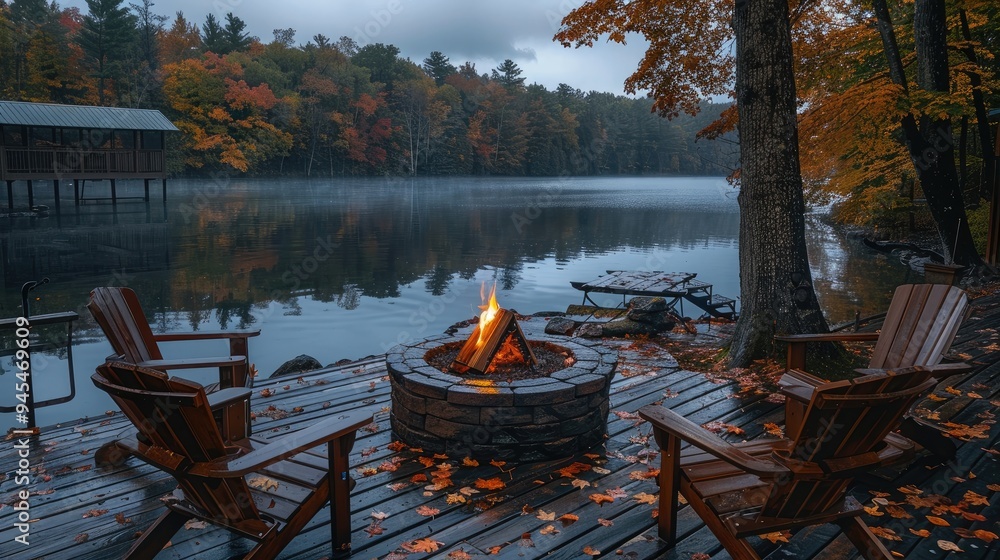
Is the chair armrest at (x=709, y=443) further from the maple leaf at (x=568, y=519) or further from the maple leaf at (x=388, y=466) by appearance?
the maple leaf at (x=388, y=466)

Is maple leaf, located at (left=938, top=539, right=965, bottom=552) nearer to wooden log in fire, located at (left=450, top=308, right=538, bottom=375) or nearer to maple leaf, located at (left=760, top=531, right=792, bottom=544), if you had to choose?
maple leaf, located at (left=760, top=531, right=792, bottom=544)

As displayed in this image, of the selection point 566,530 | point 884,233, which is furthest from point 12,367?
point 884,233

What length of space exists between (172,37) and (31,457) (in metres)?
65.8

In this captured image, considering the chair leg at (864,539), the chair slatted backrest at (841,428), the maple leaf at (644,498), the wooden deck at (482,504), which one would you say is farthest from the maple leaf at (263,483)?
the chair leg at (864,539)

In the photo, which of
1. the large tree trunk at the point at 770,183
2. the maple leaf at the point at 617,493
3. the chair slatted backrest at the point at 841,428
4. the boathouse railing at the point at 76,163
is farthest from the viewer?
the boathouse railing at the point at 76,163

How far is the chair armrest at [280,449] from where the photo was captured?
270 cm

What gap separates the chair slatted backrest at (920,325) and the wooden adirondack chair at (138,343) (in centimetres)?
387

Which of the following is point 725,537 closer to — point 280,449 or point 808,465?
point 808,465

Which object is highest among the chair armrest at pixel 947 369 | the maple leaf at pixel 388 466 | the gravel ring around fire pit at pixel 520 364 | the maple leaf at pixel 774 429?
the chair armrest at pixel 947 369

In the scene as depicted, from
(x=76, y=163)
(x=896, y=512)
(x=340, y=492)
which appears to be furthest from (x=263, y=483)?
(x=76, y=163)

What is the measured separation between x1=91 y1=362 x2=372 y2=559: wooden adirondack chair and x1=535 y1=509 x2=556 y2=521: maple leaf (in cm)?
100

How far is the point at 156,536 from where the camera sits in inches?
118

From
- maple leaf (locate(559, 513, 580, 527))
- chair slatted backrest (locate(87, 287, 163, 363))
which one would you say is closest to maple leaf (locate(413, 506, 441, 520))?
maple leaf (locate(559, 513, 580, 527))

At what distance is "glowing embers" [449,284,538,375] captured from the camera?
15.8 feet
